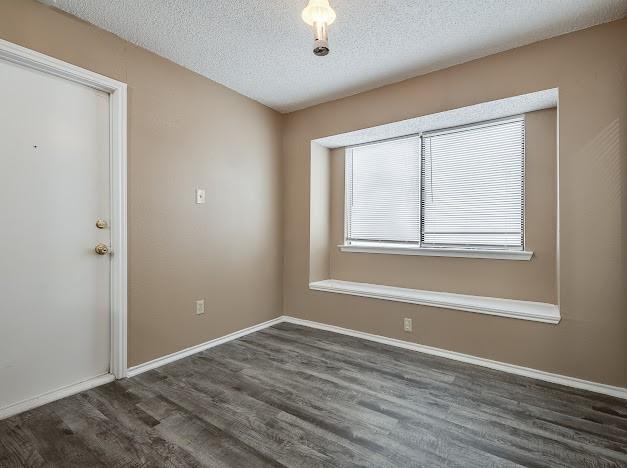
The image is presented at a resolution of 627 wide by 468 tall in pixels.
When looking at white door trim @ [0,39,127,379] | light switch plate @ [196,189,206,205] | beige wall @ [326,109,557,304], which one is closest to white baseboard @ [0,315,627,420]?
white door trim @ [0,39,127,379]

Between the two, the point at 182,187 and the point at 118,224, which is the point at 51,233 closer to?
the point at 118,224

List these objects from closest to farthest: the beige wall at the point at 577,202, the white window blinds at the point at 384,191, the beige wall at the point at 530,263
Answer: the beige wall at the point at 577,202, the beige wall at the point at 530,263, the white window blinds at the point at 384,191

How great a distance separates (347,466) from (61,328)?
2.00 meters

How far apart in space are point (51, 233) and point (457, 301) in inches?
124

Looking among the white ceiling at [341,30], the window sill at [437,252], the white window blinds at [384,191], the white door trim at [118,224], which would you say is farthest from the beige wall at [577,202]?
the white door trim at [118,224]

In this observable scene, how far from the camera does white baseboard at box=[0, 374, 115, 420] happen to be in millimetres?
1901

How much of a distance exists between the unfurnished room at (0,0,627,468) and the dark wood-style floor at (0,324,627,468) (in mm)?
16

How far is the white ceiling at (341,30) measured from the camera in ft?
6.72

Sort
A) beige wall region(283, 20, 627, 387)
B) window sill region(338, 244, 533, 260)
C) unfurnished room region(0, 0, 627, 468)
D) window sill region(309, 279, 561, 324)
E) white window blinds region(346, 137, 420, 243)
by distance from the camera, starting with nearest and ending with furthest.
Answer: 1. unfurnished room region(0, 0, 627, 468)
2. beige wall region(283, 20, 627, 387)
3. window sill region(309, 279, 561, 324)
4. window sill region(338, 244, 533, 260)
5. white window blinds region(346, 137, 420, 243)

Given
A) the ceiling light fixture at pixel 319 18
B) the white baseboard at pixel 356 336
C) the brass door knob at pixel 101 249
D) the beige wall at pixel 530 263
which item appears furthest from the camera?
the beige wall at pixel 530 263

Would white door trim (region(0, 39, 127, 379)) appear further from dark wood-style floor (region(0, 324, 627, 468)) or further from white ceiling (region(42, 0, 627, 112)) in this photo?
white ceiling (region(42, 0, 627, 112))

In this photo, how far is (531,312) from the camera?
247 centimetres

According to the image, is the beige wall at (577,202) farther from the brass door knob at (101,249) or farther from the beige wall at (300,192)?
the brass door knob at (101,249)

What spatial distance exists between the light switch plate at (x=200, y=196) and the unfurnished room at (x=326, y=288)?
0.07 feet
